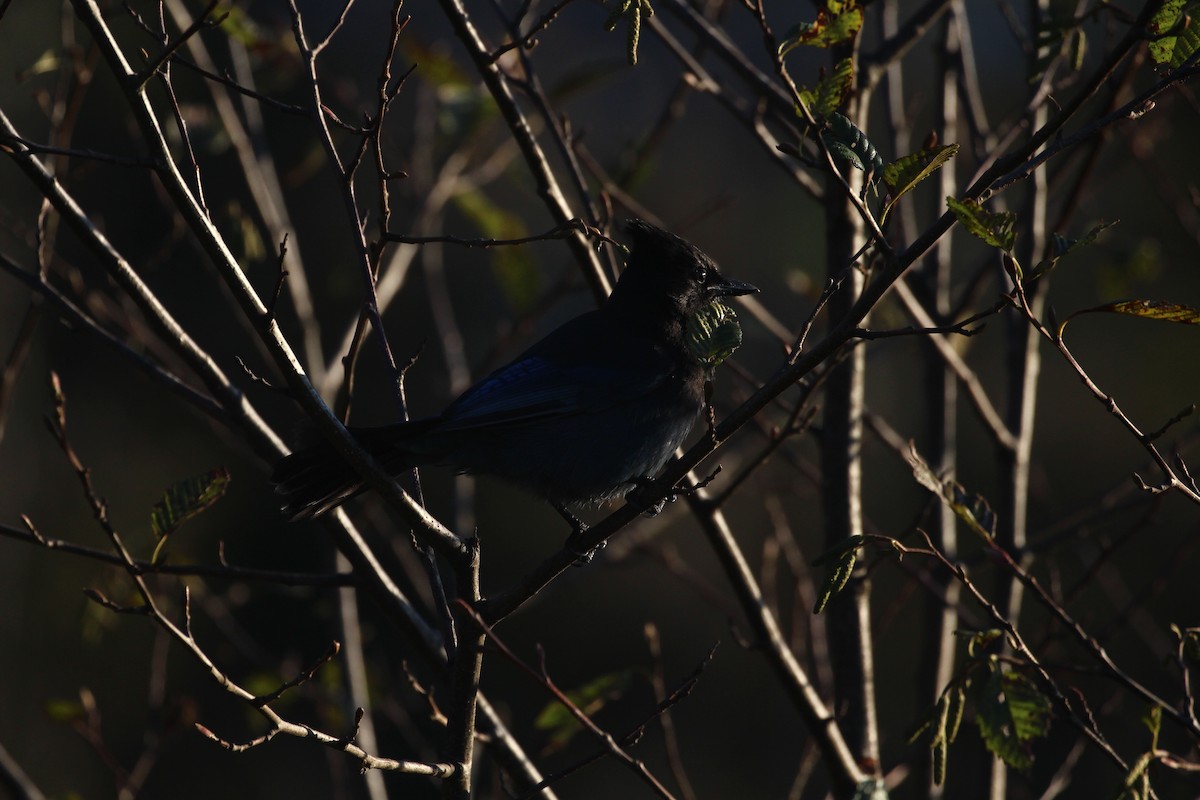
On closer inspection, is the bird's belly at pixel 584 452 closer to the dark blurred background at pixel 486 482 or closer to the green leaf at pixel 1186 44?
the green leaf at pixel 1186 44

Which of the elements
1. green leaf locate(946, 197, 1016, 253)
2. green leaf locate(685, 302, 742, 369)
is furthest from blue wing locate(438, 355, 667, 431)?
green leaf locate(946, 197, 1016, 253)

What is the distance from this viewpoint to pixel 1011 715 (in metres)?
2.45

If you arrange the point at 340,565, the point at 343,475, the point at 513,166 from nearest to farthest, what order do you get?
the point at 343,475 < the point at 340,565 < the point at 513,166

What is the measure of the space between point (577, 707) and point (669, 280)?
192cm

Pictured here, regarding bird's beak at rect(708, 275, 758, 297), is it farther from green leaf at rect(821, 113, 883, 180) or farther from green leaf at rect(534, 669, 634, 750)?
green leaf at rect(821, 113, 883, 180)

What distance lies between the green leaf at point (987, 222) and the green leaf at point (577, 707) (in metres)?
1.84

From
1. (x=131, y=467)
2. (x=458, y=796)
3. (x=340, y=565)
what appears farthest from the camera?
(x=131, y=467)

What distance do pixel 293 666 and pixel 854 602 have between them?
110 inches

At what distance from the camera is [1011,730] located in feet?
8.04

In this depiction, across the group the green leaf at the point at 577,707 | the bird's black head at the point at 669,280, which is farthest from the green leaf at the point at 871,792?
the bird's black head at the point at 669,280

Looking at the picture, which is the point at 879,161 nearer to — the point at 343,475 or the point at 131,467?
the point at 343,475

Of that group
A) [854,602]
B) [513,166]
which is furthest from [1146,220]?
[854,602]

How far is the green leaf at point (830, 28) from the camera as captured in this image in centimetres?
253

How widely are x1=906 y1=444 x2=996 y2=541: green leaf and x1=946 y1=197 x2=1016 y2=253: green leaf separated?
639 mm
